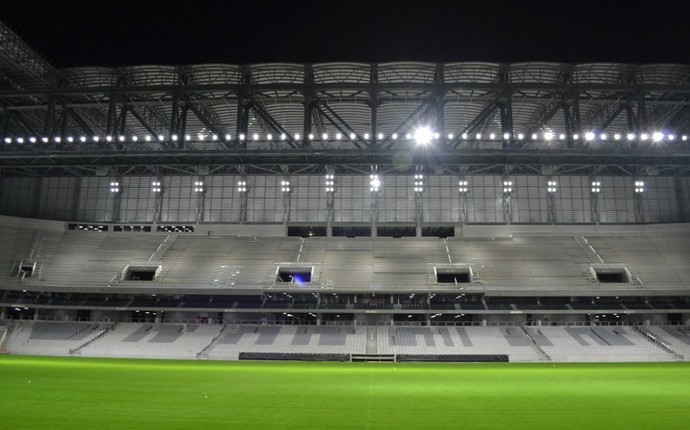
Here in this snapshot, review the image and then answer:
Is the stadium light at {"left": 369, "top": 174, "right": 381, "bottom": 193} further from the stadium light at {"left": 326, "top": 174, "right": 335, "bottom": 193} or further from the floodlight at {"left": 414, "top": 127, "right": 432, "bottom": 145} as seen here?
the floodlight at {"left": 414, "top": 127, "right": 432, "bottom": 145}

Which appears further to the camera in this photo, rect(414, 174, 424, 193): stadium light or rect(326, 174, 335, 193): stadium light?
rect(326, 174, 335, 193): stadium light

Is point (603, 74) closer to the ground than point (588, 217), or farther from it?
farther from it

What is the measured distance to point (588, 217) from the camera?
61.5m

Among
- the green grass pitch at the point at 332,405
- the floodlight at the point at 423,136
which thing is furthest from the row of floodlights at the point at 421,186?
the green grass pitch at the point at 332,405

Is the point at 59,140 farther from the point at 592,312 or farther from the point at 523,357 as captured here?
the point at 592,312

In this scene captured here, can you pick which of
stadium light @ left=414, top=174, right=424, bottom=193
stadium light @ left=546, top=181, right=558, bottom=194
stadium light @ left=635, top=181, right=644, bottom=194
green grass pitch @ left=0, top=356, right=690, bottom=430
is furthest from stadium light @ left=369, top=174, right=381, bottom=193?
green grass pitch @ left=0, top=356, right=690, bottom=430

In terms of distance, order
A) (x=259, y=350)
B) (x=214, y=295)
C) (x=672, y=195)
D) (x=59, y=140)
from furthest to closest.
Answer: (x=672, y=195)
(x=214, y=295)
(x=259, y=350)
(x=59, y=140)

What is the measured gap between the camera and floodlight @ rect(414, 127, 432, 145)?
2846 centimetres

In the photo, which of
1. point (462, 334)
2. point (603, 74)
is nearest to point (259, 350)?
point (462, 334)

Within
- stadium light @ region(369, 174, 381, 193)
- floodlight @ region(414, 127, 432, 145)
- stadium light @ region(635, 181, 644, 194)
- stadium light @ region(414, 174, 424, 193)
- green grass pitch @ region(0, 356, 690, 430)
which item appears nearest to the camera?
green grass pitch @ region(0, 356, 690, 430)

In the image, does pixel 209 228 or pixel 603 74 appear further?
pixel 209 228

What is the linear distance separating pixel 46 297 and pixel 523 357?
48.0 metres

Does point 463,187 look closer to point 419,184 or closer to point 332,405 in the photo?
point 419,184

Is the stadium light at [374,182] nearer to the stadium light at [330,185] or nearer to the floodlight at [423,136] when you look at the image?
the stadium light at [330,185]
